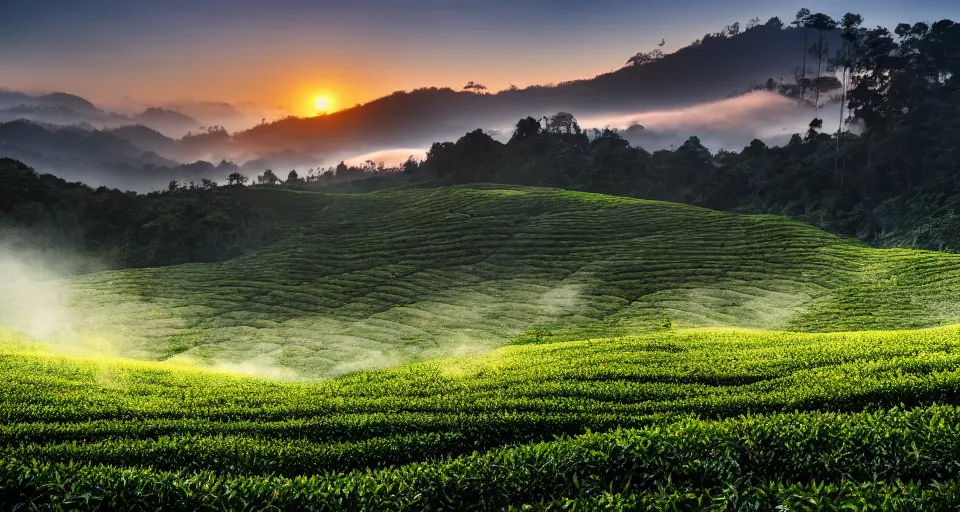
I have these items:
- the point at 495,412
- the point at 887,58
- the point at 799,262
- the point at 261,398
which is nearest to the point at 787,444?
the point at 495,412

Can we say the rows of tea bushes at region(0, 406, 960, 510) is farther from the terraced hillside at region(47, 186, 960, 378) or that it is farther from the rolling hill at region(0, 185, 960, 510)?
the terraced hillside at region(47, 186, 960, 378)

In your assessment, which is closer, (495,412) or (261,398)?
(495,412)

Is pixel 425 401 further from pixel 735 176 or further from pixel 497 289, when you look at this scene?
pixel 735 176

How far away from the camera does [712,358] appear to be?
2242 centimetres

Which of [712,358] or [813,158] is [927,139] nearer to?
[813,158]

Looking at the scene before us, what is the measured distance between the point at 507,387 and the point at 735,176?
3989 inches

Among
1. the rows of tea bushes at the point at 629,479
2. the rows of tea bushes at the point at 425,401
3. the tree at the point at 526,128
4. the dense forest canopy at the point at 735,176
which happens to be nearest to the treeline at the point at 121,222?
the dense forest canopy at the point at 735,176

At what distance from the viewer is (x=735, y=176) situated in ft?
365

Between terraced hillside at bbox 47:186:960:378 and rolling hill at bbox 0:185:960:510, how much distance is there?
29cm

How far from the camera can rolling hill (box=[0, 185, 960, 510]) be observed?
10.7m

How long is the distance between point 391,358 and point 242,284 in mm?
24702

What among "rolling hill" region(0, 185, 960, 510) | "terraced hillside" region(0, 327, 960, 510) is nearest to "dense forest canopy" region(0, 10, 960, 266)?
"rolling hill" region(0, 185, 960, 510)

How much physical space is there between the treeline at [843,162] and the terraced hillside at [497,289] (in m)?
28.4

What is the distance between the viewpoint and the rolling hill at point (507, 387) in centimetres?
1074
